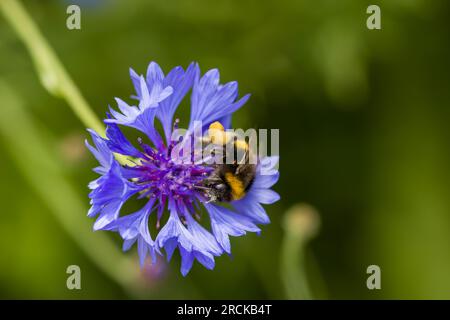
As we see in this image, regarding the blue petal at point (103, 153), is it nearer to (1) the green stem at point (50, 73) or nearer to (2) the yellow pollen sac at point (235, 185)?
(1) the green stem at point (50, 73)

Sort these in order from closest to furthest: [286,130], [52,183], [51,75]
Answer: [51,75] → [52,183] → [286,130]

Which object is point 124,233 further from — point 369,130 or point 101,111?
point 369,130

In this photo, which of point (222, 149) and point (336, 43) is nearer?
point (222, 149)

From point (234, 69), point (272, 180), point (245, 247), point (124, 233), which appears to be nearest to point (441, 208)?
point (245, 247)

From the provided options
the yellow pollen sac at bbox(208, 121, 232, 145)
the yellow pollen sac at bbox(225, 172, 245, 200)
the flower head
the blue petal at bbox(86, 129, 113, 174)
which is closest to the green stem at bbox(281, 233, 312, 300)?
the flower head

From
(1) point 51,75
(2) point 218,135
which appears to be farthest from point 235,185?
(1) point 51,75

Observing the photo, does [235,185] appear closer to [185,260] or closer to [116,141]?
[185,260]
